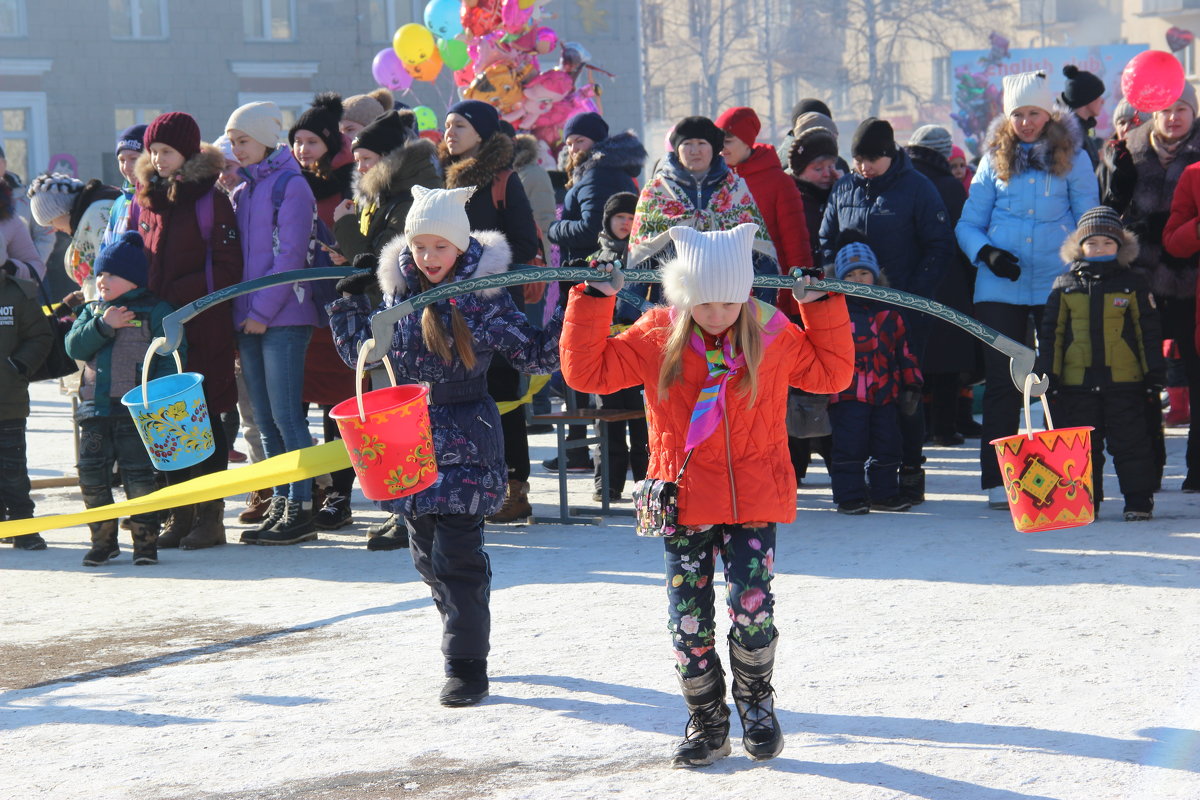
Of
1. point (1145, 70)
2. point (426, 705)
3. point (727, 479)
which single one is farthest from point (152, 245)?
point (1145, 70)

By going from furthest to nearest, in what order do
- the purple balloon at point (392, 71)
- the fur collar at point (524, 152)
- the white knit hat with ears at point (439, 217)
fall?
the purple balloon at point (392, 71) → the fur collar at point (524, 152) → the white knit hat with ears at point (439, 217)

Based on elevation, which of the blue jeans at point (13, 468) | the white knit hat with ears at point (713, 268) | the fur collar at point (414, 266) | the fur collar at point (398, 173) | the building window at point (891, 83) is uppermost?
the building window at point (891, 83)

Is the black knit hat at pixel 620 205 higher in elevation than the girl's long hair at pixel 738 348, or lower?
higher

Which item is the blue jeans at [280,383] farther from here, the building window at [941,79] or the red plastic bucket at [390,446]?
the building window at [941,79]

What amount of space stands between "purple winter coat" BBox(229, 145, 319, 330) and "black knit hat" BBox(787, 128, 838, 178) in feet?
10.1

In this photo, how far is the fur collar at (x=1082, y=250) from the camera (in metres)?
7.80

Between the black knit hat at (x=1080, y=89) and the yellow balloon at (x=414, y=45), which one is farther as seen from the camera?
the yellow balloon at (x=414, y=45)

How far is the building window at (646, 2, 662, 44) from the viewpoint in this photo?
65.8m

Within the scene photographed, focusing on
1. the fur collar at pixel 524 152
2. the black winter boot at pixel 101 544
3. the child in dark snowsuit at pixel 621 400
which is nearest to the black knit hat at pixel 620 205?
the child in dark snowsuit at pixel 621 400

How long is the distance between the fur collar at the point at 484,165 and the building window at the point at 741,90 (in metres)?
60.2

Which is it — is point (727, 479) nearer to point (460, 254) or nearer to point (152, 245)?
point (460, 254)

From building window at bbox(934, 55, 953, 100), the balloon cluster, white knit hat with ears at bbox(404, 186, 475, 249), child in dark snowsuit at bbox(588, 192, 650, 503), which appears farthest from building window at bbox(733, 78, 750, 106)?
white knit hat with ears at bbox(404, 186, 475, 249)

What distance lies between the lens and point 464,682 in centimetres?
529

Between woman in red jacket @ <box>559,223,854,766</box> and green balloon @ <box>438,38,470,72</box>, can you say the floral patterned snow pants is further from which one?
green balloon @ <box>438,38,470,72</box>
